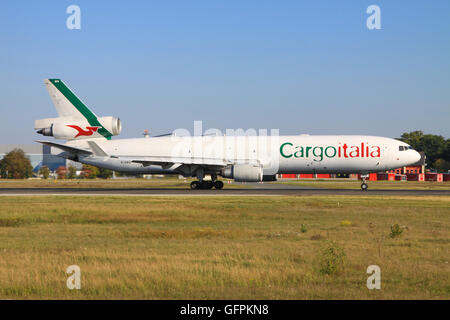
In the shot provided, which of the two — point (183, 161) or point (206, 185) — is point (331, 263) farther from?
point (206, 185)

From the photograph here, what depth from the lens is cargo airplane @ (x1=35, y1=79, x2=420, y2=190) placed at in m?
46.2

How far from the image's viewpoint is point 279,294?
32.6ft

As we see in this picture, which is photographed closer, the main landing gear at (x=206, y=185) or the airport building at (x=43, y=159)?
the main landing gear at (x=206, y=185)

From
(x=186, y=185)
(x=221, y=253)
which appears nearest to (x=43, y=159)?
(x=186, y=185)

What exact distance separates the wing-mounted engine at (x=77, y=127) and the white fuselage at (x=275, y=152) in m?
0.79

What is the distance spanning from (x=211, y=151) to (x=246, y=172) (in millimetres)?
5451

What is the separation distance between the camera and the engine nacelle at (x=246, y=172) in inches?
1735

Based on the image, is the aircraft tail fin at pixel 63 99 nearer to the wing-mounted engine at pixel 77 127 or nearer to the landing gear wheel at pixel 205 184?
the wing-mounted engine at pixel 77 127

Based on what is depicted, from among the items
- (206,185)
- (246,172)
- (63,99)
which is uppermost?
(63,99)

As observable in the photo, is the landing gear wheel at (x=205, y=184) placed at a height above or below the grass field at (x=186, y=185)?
above

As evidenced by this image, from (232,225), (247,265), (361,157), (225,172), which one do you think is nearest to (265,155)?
(225,172)

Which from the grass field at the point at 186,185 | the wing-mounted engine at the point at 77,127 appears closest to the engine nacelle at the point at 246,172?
the grass field at the point at 186,185

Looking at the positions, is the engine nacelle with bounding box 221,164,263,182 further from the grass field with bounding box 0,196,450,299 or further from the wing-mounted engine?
the grass field with bounding box 0,196,450,299

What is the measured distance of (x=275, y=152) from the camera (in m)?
46.8
